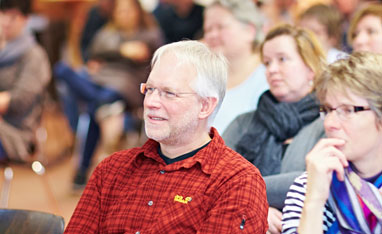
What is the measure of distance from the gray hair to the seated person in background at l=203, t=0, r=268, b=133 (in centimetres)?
120

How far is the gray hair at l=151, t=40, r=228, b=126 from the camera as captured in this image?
5.78ft

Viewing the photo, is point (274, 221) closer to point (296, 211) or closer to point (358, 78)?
point (296, 211)

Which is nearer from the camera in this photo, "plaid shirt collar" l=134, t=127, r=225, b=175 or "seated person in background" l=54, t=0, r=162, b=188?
"plaid shirt collar" l=134, t=127, r=225, b=175

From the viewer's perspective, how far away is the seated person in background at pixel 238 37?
3061 mm

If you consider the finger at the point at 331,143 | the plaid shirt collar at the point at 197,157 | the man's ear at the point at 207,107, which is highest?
the man's ear at the point at 207,107

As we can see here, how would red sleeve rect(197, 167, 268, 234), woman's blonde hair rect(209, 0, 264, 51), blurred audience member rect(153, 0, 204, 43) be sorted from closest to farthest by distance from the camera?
red sleeve rect(197, 167, 268, 234) → woman's blonde hair rect(209, 0, 264, 51) → blurred audience member rect(153, 0, 204, 43)

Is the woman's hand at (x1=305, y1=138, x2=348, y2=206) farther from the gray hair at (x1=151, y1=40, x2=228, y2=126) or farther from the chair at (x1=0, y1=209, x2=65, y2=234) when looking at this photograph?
the chair at (x1=0, y1=209, x2=65, y2=234)

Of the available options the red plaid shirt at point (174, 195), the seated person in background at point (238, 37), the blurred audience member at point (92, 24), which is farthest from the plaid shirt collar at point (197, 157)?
the blurred audience member at point (92, 24)

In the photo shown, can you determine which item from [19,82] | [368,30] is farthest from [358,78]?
[19,82]

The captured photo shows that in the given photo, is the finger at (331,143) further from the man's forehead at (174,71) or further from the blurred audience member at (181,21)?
the blurred audience member at (181,21)

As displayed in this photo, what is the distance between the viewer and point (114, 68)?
476 cm

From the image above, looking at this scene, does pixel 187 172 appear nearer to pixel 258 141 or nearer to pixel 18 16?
pixel 258 141

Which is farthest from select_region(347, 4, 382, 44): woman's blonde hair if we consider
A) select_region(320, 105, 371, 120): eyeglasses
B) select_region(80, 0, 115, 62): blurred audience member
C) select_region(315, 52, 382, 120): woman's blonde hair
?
select_region(80, 0, 115, 62): blurred audience member

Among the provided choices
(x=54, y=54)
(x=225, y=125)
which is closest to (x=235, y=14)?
(x=225, y=125)
